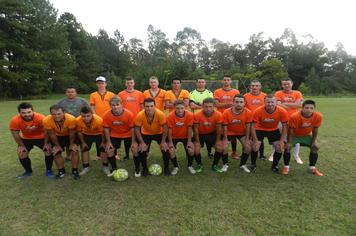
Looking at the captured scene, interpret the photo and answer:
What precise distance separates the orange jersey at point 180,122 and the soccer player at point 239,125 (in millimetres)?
720

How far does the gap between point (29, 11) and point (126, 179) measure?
34651 millimetres

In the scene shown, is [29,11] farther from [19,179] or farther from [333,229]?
[333,229]

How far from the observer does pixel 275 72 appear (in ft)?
128

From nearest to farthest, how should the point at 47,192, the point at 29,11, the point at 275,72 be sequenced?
the point at 47,192 < the point at 29,11 < the point at 275,72

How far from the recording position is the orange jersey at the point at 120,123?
5.05 metres

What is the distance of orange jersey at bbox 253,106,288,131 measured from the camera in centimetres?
512

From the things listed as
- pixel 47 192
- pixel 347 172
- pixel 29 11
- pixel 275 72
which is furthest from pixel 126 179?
pixel 275 72

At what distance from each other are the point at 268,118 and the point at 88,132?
3.66m

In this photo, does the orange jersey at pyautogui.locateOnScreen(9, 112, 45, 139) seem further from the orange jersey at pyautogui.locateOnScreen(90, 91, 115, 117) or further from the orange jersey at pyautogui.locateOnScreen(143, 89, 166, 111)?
the orange jersey at pyautogui.locateOnScreen(143, 89, 166, 111)

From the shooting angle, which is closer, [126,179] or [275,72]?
[126,179]

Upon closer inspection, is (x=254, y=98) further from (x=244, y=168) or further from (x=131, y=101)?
(x=131, y=101)

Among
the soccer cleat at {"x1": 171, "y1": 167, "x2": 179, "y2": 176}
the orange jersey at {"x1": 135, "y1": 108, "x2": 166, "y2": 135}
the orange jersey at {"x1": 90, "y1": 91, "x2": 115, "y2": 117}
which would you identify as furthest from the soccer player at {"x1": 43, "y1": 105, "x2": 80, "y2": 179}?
the soccer cleat at {"x1": 171, "y1": 167, "x2": 179, "y2": 176}

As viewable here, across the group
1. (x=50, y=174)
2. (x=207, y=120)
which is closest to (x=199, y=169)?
(x=207, y=120)

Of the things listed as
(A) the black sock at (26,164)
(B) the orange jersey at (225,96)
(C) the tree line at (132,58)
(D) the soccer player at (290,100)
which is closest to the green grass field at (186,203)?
(A) the black sock at (26,164)
